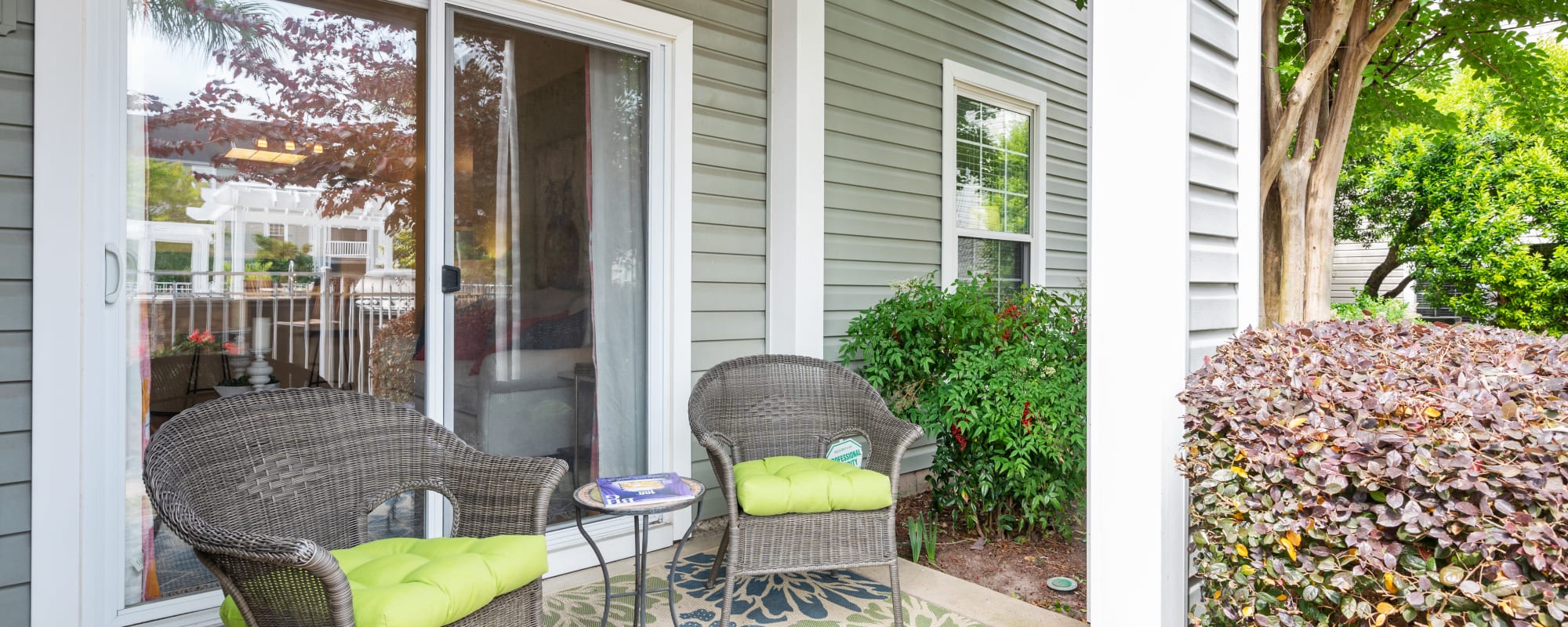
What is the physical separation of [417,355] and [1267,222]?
4472 mm

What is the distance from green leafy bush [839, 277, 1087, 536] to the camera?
319 cm

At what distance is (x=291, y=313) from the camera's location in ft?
8.16

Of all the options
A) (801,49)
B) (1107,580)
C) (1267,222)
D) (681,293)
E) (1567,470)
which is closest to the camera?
(1567,470)

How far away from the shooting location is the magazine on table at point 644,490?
2.22 metres

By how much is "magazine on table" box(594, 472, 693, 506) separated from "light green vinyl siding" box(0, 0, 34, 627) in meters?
1.42

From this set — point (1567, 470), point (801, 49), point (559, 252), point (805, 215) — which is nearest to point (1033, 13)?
point (801, 49)

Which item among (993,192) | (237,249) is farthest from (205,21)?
(993,192)

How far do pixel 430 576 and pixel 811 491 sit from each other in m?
1.13

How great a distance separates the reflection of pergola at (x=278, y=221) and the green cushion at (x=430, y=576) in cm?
100

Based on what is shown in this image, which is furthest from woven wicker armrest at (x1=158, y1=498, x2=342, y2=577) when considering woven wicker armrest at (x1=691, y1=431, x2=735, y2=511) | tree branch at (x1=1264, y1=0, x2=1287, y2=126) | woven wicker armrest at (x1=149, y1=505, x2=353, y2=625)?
tree branch at (x1=1264, y1=0, x2=1287, y2=126)

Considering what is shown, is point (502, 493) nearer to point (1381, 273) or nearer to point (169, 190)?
point (169, 190)

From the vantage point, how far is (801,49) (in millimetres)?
3504

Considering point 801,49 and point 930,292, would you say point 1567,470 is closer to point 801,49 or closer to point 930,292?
point 930,292

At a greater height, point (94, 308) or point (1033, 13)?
point (1033, 13)
